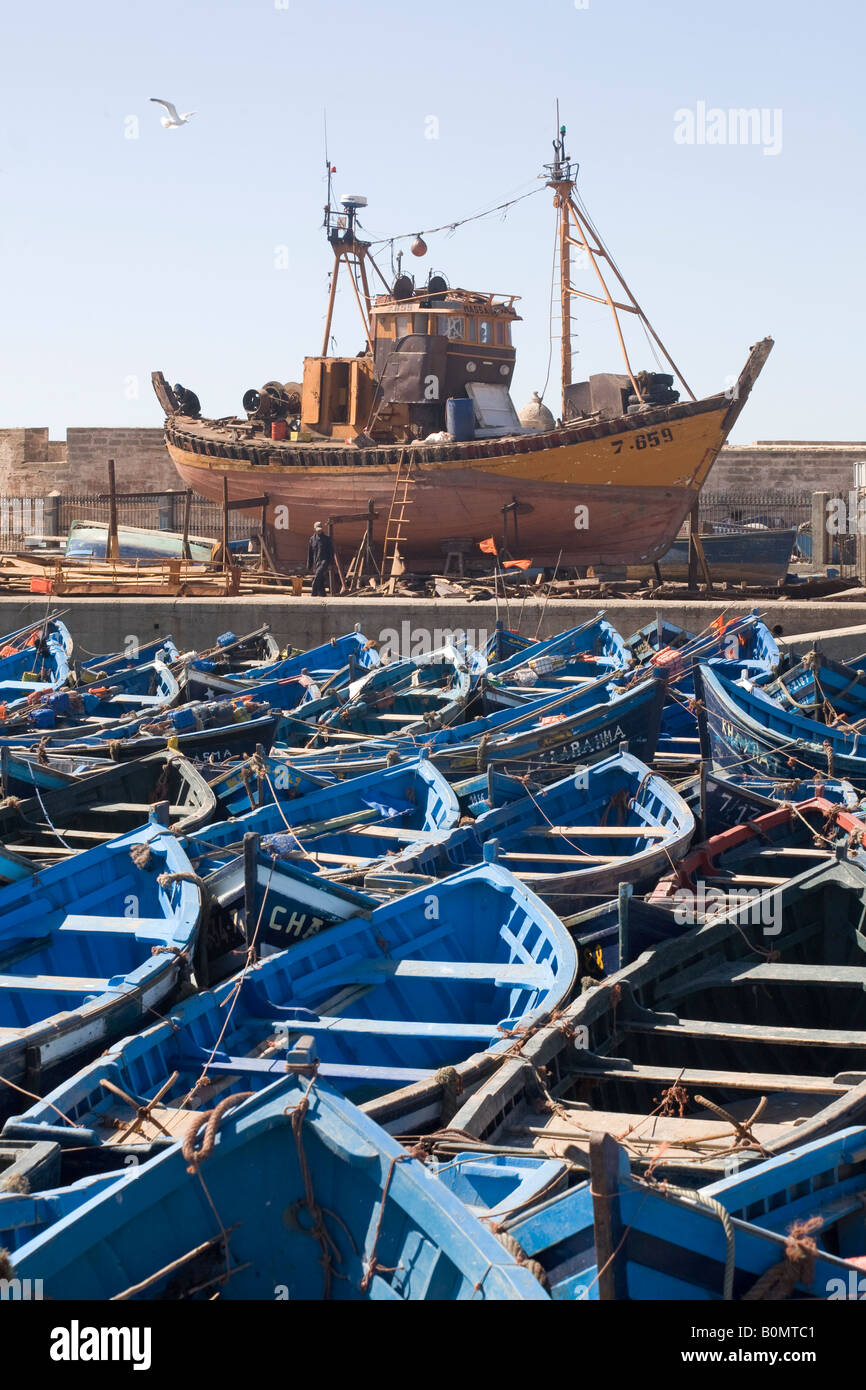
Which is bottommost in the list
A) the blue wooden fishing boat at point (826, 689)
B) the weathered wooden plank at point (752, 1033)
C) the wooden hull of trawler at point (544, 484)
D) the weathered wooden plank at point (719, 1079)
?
the weathered wooden plank at point (719, 1079)

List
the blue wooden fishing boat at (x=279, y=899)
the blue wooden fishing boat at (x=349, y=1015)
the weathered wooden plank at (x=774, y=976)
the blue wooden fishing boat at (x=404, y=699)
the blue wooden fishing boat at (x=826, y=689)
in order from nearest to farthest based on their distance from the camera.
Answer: the blue wooden fishing boat at (x=349, y=1015), the blue wooden fishing boat at (x=279, y=899), the weathered wooden plank at (x=774, y=976), the blue wooden fishing boat at (x=826, y=689), the blue wooden fishing boat at (x=404, y=699)

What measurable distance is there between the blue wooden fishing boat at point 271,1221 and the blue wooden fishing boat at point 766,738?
7.94 metres

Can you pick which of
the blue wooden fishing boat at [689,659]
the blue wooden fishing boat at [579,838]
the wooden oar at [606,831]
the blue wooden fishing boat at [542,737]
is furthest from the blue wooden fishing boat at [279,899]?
the blue wooden fishing boat at [689,659]

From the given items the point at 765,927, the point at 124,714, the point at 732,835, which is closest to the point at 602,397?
the point at 124,714

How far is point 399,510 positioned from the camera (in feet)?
88.0

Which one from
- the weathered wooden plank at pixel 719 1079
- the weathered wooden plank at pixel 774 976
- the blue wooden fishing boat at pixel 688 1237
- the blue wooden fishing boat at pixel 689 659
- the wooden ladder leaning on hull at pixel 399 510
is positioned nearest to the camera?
the blue wooden fishing boat at pixel 688 1237

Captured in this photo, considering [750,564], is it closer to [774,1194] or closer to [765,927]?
[765,927]

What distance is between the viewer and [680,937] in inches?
310

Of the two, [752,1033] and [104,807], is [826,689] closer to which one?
[104,807]

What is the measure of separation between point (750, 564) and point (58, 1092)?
28340 millimetres

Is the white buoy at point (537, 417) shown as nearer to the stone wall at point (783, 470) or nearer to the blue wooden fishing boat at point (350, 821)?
the stone wall at point (783, 470)

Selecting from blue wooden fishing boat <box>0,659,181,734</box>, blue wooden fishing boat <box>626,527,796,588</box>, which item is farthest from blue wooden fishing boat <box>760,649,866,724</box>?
blue wooden fishing boat <box>626,527,796,588</box>

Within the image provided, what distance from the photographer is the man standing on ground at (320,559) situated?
2467 centimetres

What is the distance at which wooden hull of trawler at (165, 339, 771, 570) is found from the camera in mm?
25391
